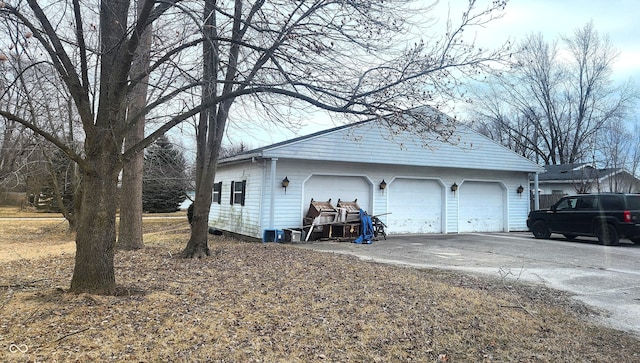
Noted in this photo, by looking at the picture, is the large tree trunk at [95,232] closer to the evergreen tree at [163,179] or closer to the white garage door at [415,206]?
the evergreen tree at [163,179]

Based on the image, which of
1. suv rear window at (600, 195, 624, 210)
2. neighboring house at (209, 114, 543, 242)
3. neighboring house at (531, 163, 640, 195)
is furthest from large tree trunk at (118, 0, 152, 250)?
neighboring house at (531, 163, 640, 195)

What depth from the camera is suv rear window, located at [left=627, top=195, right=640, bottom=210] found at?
11492 millimetres

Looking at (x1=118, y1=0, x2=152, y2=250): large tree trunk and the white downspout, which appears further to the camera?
the white downspout

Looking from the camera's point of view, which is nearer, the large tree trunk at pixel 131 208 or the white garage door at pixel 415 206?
the large tree trunk at pixel 131 208

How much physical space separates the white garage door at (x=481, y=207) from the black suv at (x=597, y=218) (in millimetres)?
2337

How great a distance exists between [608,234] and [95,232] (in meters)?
13.2

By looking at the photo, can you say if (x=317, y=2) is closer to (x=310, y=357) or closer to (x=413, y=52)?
(x=413, y=52)

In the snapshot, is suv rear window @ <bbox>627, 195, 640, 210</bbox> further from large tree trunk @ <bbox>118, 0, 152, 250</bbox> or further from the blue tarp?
large tree trunk @ <bbox>118, 0, 152, 250</bbox>

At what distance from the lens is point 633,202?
1154cm

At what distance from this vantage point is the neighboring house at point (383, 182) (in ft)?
41.8

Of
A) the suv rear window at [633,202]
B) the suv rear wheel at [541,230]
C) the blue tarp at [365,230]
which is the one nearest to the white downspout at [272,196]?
the blue tarp at [365,230]

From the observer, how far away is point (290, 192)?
12.9 m

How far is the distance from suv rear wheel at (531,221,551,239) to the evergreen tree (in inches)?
520

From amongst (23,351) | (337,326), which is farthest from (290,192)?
(23,351)
